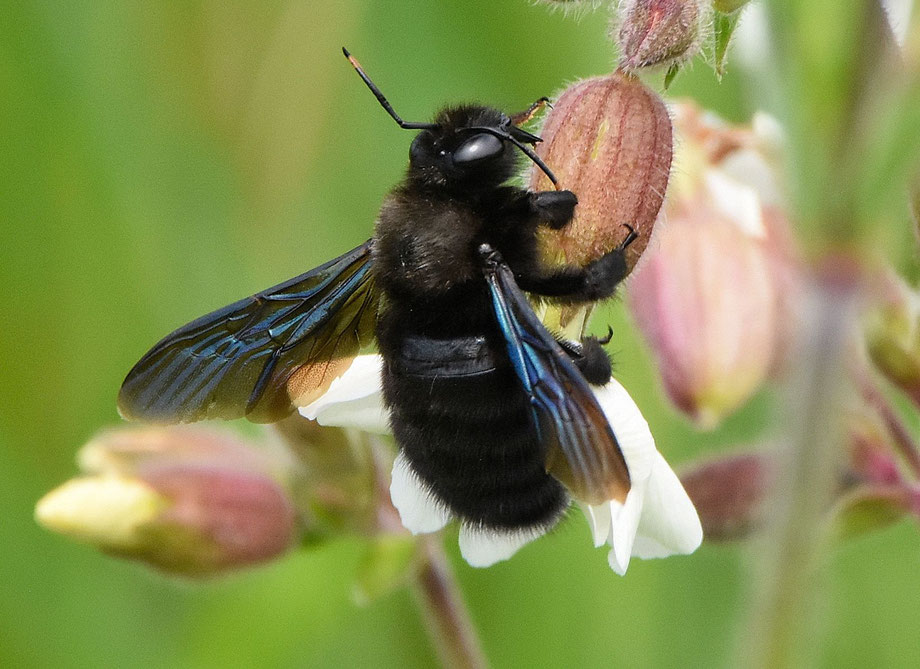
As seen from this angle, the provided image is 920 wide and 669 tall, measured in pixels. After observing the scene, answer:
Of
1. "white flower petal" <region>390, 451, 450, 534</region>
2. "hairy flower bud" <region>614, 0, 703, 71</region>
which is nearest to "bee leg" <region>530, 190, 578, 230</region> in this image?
"hairy flower bud" <region>614, 0, 703, 71</region>

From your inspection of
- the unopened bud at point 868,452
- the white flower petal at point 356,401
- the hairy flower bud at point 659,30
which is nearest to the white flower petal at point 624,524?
the white flower petal at point 356,401

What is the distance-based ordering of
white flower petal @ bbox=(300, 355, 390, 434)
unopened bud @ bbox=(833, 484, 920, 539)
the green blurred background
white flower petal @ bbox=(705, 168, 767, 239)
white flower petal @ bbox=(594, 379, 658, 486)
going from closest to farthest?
1. white flower petal @ bbox=(594, 379, 658, 486)
2. white flower petal @ bbox=(300, 355, 390, 434)
3. unopened bud @ bbox=(833, 484, 920, 539)
4. white flower petal @ bbox=(705, 168, 767, 239)
5. the green blurred background

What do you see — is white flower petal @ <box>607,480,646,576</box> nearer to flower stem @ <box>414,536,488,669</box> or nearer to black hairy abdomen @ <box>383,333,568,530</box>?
black hairy abdomen @ <box>383,333,568,530</box>

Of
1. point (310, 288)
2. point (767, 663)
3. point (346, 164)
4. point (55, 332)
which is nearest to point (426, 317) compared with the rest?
point (310, 288)

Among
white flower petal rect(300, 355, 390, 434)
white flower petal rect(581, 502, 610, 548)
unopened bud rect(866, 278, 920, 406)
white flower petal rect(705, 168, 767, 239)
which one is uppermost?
white flower petal rect(300, 355, 390, 434)

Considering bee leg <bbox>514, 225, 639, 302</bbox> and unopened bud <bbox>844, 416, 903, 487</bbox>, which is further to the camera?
unopened bud <bbox>844, 416, 903, 487</bbox>

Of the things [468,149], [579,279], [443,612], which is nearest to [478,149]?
[468,149]
